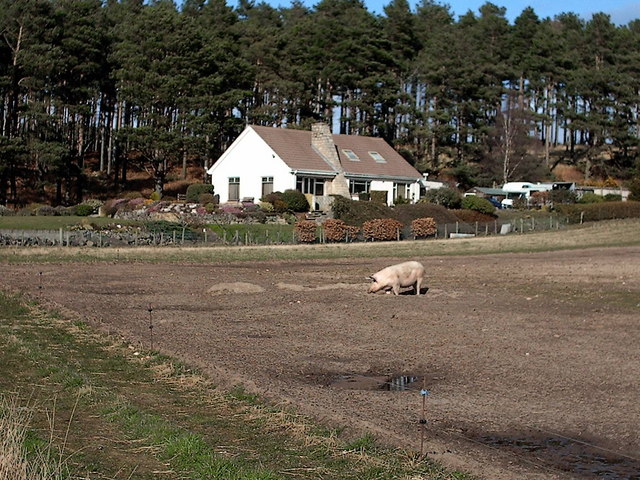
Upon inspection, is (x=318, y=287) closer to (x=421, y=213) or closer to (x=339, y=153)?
(x=421, y=213)

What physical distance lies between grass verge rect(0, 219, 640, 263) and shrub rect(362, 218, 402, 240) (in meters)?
2.29

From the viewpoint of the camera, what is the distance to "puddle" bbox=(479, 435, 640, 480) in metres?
9.24

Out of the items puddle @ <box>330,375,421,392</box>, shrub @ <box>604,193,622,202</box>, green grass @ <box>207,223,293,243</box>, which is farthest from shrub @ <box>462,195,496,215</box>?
puddle @ <box>330,375,421,392</box>

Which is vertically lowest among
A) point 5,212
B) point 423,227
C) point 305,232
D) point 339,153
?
point 305,232

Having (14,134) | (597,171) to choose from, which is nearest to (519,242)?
(14,134)

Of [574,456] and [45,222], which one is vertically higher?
[45,222]

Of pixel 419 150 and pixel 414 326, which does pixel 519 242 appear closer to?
pixel 414 326

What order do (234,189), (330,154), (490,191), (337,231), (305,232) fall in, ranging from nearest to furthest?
(305,232) < (337,231) < (234,189) < (330,154) < (490,191)

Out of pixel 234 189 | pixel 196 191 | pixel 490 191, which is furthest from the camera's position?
pixel 490 191

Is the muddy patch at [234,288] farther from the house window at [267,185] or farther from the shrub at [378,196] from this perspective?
the shrub at [378,196]

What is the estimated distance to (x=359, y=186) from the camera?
222 feet

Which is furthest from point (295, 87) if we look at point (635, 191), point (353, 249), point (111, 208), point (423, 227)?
point (353, 249)

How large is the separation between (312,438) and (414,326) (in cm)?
957

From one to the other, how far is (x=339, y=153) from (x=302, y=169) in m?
6.46
